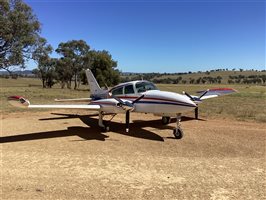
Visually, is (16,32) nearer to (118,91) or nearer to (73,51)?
(118,91)

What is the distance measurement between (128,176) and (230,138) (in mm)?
6426

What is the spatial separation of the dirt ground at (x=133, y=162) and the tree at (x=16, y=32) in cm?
1875

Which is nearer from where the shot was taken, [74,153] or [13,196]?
[13,196]

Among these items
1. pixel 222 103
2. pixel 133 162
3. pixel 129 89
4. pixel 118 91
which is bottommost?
pixel 133 162

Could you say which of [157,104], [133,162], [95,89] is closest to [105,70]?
[95,89]

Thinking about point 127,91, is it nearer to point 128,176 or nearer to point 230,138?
point 230,138

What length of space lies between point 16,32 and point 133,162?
27759mm

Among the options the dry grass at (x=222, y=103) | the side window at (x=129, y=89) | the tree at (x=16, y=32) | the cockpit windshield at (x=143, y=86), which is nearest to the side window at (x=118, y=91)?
the side window at (x=129, y=89)

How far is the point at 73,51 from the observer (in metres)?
64.9

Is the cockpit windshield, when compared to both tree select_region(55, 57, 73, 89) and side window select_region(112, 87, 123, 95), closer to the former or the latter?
side window select_region(112, 87, 123, 95)

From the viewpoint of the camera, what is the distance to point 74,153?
9.77 meters

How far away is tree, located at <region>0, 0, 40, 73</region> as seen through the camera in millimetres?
29578

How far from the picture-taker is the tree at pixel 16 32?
29578mm

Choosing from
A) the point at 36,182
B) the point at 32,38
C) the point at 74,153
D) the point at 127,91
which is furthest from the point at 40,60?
the point at 36,182
